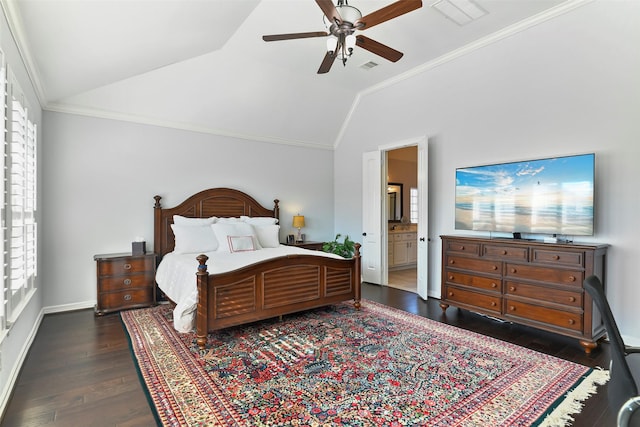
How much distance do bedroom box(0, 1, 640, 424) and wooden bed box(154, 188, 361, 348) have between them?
1.05 ft

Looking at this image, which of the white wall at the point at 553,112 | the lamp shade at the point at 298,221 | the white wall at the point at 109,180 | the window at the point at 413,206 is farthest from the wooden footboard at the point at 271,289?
the window at the point at 413,206

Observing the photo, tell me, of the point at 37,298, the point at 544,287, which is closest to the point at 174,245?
the point at 37,298

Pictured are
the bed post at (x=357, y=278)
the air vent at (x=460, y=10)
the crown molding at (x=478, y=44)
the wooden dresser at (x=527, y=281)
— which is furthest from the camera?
the bed post at (x=357, y=278)

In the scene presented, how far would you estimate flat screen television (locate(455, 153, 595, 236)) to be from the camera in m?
3.29

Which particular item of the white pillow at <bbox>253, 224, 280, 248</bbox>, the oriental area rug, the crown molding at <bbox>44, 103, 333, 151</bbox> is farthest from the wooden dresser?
the crown molding at <bbox>44, 103, 333, 151</bbox>

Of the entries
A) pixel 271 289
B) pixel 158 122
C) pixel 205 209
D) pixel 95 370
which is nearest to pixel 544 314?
pixel 271 289

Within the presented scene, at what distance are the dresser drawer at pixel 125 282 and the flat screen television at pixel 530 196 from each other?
4.23 meters

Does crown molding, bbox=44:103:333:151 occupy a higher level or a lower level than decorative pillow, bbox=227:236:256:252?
higher

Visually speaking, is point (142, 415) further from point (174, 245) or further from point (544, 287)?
point (544, 287)

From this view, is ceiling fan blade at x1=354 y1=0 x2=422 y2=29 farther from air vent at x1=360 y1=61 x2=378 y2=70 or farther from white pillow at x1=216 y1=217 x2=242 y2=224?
white pillow at x1=216 y1=217 x2=242 y2=224

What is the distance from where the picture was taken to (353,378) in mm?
2559

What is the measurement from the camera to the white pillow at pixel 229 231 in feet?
15.3

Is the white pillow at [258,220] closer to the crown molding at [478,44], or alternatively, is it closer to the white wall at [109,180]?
the white wall at [109,180]

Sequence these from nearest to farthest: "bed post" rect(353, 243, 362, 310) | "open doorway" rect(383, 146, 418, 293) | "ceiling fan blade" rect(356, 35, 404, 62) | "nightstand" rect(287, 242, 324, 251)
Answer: "ceiling fan blade" rect(356, 35, 404, 62), "bed post" rect(353, 243, 362, 310), "nightstand" rect(287, 242, 324, 251), "open doorway" rect(383, 146, 418, 293)
